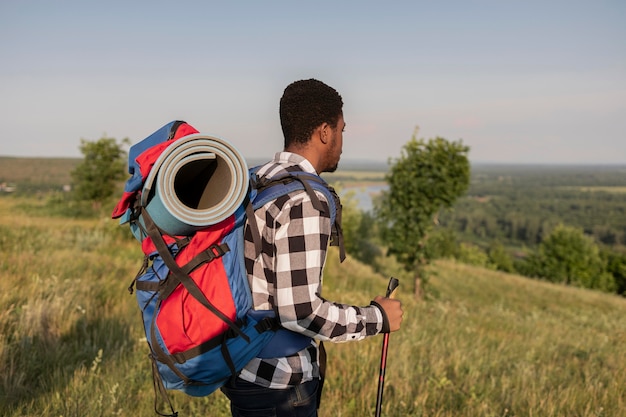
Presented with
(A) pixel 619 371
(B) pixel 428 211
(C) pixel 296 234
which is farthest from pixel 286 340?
(B) pixel 428 211

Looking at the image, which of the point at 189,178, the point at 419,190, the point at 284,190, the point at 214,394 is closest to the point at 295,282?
the point at 284,190

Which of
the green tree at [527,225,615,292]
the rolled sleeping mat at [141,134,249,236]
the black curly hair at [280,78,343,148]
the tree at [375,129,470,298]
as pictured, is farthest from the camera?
the green tree at [527,225,615,292]

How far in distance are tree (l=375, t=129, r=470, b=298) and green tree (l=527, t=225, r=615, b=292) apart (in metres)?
42.5

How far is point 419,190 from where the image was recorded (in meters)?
17.7

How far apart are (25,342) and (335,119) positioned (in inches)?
157

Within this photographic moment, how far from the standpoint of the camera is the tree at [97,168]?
1358 inches

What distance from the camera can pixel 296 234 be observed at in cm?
170

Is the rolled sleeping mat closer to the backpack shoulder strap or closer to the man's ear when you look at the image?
the backpack shoulder strap

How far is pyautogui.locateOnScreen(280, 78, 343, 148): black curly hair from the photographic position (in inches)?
80.0

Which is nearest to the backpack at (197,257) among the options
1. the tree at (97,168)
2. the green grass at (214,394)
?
the green grass at (214,394)

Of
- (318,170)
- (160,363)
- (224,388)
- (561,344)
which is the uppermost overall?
(318,170)

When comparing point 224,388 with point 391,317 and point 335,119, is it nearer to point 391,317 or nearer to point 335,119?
point 391,317

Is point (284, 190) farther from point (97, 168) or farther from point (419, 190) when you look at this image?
point (97, 168)

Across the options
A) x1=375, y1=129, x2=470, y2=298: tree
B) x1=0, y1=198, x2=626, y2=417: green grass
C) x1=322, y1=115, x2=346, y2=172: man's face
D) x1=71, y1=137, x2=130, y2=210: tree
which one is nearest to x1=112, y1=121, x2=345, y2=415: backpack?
x1=322, y1=115, x2=346, y2=172: man's face
